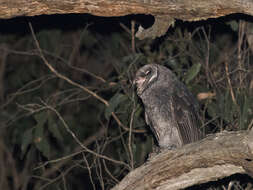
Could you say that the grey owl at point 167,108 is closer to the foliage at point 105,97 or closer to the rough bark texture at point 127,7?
the foliage at point 105,97

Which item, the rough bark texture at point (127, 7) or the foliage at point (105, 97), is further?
the foliage at point (105, 97)

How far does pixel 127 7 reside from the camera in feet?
14.1

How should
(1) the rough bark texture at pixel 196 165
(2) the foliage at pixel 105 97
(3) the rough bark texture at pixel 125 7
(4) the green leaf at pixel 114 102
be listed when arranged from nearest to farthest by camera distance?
(1) the rough bark texture at pixel 196 165
(3) the rough bark texture at pixel 125 7
(2) the foliage at pixel 105 97
(4) the green leaf at pixel 114 102

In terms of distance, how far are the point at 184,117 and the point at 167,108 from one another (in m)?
0.19

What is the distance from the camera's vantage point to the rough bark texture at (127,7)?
4215mm

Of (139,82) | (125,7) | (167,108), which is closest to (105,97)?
(139,82)

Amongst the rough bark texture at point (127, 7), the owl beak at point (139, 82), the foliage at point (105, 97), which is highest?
the rough bark texture at point (127, 7)

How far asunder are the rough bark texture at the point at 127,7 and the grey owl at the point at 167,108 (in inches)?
32.1

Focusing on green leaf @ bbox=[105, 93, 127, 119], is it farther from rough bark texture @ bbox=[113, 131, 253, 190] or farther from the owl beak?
rough bark texture @ bbox=[113, 131, 253, 190]

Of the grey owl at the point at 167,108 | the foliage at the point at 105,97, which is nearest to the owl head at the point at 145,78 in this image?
the grey owl at the point at 167,108

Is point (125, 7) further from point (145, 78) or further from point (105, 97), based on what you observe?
point (105, 97)

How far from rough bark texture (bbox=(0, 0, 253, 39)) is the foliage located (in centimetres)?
87

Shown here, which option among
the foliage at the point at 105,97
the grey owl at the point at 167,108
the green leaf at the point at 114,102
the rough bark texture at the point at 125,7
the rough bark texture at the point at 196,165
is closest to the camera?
the rough bark texture at the point at 196,165

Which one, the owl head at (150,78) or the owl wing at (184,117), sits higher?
the owl head at (150,78)
